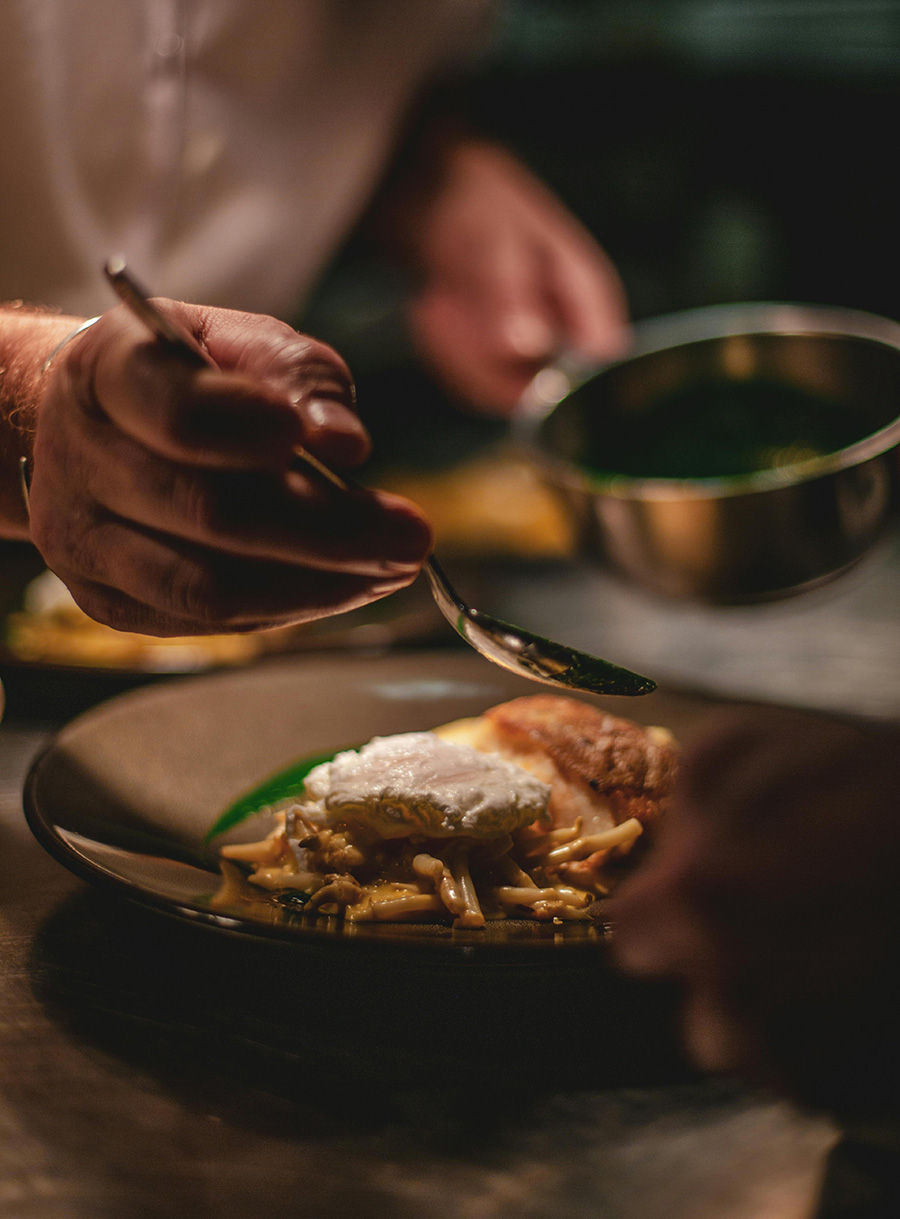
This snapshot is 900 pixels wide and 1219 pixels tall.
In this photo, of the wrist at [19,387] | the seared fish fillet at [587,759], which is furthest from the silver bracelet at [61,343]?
the seared fish fillet at [587,759]

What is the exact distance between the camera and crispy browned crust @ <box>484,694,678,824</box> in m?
1.17

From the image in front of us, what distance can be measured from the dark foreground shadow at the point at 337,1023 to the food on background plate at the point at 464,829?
0.07 meters

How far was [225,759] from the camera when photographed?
1.31m

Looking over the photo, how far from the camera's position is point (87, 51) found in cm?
181

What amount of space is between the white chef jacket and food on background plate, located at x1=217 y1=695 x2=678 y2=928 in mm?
1197

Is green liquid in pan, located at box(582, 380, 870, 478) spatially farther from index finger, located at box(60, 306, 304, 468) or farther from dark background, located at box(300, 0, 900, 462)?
dark background, located at box(300, 0, 900, 462)

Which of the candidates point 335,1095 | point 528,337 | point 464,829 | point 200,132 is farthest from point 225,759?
point 200,132

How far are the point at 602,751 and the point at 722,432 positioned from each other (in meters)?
0.66

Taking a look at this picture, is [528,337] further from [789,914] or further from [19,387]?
[789,914]

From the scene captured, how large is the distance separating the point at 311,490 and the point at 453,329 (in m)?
1.60

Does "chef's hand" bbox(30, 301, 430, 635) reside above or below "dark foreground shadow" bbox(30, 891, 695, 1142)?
above

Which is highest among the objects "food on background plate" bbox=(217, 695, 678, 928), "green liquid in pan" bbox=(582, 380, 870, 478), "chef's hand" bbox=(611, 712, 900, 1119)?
"green liquid in pan" bbox=(582, 380, 870, 478)

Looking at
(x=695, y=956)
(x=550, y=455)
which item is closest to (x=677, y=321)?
(x=550, y=455)

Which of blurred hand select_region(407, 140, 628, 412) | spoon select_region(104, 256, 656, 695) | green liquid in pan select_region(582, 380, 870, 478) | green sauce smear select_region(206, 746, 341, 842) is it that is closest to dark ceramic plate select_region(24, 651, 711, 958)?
green sauce smear select_region(206, 746, 341, 842)
